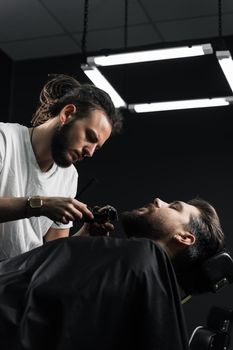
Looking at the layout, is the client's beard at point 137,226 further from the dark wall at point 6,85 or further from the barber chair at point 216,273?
the dark wall at point 6,85

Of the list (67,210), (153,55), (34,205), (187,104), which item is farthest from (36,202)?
(187,104)

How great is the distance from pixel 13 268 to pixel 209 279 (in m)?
0.60

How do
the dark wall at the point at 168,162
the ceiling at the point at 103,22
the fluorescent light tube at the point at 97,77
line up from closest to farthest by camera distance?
the fluorescent light tube at the point at 97,77 → the ceiling at the point at 103,22 → the dark wall at the point at 168,162

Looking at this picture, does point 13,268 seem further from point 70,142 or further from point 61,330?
point 70,142

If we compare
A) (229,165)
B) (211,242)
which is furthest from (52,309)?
(229,165)

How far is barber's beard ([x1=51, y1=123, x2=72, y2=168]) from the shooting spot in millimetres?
2207

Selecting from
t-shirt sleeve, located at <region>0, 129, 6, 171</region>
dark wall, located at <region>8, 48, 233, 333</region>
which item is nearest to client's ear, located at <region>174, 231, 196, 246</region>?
t-shirt sleeve, located at <region>0, 129, 6, 171</region>

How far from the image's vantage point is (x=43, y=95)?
2.61 metres

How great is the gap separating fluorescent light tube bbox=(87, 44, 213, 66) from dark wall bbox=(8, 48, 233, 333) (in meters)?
1.37

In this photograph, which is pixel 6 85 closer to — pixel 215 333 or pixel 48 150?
pixel 48 150

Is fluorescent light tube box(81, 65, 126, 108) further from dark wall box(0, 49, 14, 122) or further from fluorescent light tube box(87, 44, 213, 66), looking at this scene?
dark wall box(0, 49, 14, 122)

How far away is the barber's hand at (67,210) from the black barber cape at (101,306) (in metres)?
0.34

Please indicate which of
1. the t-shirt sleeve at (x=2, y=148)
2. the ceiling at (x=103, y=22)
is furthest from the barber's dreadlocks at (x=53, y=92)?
the ceiling at (x=103, y=22)

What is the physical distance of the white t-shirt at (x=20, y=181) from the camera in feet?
7.00
